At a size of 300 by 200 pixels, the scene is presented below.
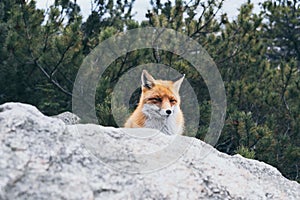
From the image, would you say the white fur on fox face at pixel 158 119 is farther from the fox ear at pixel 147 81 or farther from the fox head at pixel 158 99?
the fox ear at pixel 147 81

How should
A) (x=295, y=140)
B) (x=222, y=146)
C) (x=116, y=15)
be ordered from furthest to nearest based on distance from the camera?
(x=116, y=15), (x=295, y=140), (x=222, y=146)

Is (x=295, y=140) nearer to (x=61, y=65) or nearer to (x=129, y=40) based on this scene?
(x=129, y=40)

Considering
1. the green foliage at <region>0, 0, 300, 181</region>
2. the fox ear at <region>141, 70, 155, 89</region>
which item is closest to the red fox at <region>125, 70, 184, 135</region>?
the fox ear at <region>141, 70, 155, 89</region>

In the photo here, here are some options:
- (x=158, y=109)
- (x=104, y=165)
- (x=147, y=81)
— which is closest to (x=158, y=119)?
(x=158, y=109)

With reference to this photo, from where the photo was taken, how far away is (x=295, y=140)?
7.86m

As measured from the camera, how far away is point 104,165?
2453 mm

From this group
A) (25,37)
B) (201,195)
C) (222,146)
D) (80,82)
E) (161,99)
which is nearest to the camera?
(201,195)

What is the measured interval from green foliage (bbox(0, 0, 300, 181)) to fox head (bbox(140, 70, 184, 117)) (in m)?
0.92

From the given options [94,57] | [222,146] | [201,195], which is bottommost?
[222,146]

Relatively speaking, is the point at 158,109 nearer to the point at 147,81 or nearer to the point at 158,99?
the point at 158,99

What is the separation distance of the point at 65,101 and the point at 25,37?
3.39 feet

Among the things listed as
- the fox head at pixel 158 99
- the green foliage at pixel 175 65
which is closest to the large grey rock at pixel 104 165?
the fox head at pixel 158 99

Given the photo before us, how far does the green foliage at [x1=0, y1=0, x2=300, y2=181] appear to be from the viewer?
663 cm

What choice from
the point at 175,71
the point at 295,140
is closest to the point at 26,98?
the point at 175,71
